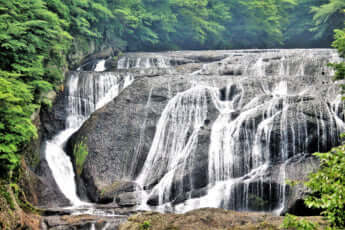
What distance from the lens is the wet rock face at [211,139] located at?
32.1 ft

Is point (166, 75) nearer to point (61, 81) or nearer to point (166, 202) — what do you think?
point (61, 81)

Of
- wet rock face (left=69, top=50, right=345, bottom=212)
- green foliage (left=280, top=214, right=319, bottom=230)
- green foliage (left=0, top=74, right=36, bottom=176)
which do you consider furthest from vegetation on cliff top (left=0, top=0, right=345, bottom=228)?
green foliage (left=280, top=214, right=319, bottom=230)

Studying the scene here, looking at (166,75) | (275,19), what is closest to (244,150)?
(166,75)

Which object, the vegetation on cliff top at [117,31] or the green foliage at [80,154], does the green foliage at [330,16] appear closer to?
the vegetation on cliff top at [117,31]

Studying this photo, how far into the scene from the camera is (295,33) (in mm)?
30562

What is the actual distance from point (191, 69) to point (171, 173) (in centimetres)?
803

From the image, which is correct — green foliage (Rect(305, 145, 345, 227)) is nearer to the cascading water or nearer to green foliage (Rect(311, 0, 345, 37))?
the cascading water

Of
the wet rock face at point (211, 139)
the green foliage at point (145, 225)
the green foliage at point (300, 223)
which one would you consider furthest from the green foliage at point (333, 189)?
the wet rock face at point (211, 139)

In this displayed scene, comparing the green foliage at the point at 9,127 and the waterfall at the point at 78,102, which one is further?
the waterfall at the point at 78,102

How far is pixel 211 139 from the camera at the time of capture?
437 inches

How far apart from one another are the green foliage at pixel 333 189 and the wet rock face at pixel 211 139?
16.3ft

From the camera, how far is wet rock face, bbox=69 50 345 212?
979cm

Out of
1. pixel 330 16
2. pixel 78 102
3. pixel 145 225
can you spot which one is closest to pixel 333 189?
pixel 145 225

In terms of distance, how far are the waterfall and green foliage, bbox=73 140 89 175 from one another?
34 centimetres
